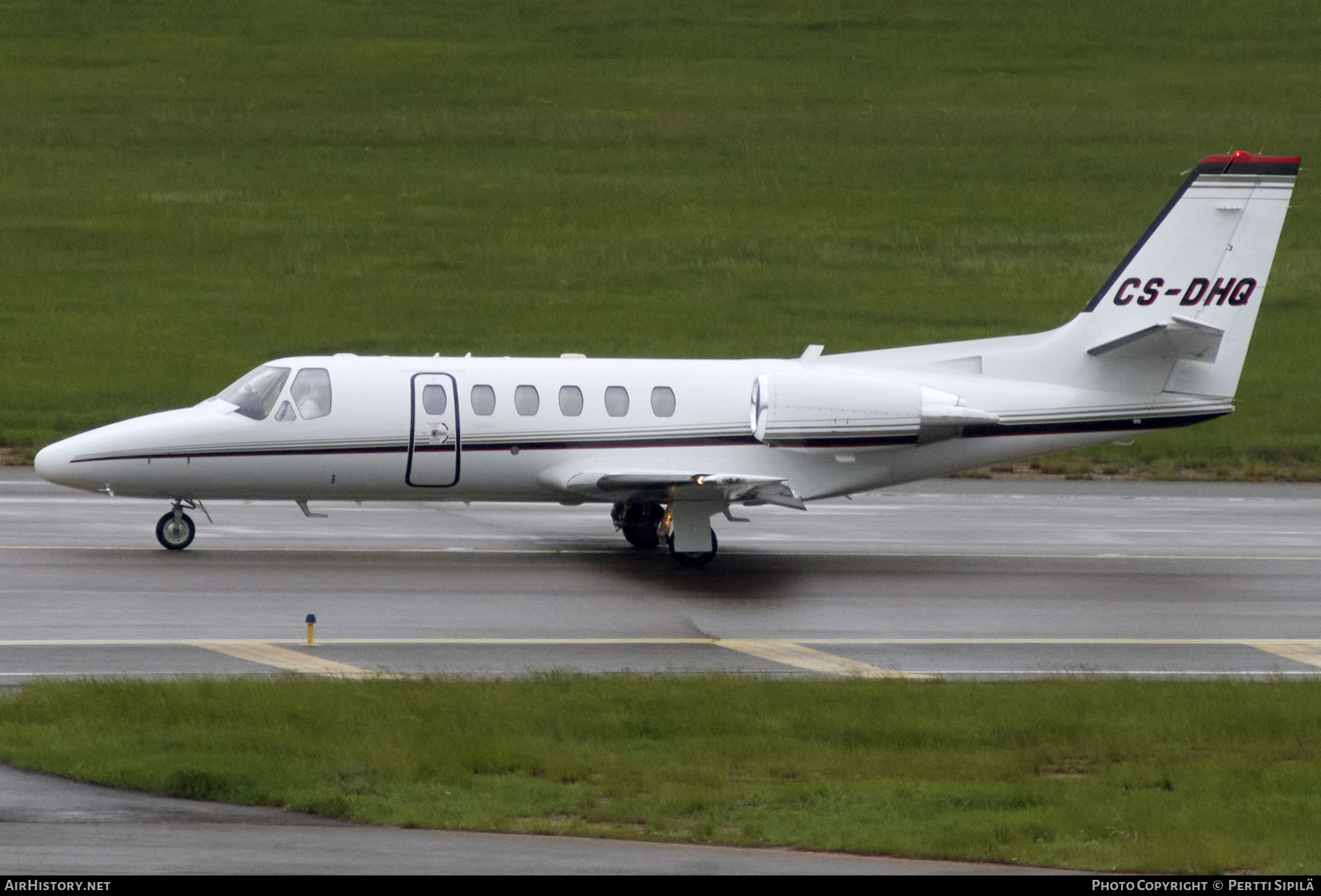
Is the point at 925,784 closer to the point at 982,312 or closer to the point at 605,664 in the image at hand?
the point at 605,664

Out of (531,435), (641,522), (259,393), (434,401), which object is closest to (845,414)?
(641,522)

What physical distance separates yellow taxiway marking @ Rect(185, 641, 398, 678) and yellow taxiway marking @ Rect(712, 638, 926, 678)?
4142mm

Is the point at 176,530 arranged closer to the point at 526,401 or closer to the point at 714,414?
the point at 526,401

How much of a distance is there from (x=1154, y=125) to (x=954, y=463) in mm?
46411

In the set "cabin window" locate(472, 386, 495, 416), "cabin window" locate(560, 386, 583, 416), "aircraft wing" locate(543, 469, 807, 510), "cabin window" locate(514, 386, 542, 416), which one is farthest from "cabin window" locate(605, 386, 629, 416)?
"cabin window" locate(472, 386, 495, 416)

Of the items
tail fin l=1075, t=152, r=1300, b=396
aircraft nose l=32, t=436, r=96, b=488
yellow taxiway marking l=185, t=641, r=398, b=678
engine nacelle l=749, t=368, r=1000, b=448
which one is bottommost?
yellow taxiway marking l=185, t=641, r=398, b=678

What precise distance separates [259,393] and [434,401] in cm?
235

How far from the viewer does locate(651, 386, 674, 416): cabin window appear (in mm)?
23281

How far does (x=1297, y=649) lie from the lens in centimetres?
1895

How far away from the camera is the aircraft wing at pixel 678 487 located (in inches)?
846

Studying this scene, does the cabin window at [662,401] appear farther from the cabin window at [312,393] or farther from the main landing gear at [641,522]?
the cabin window at [312,393]

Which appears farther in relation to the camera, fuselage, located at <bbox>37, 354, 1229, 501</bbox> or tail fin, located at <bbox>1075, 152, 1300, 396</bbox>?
tail fin, located at <bbox>1075, 152, 1300, 396</bbox>

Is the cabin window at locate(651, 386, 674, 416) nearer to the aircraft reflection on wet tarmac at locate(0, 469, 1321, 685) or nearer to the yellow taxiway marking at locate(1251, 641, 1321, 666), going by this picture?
the aircraft reflection on wet tarmac at locate(0, 469, 1321, 685)

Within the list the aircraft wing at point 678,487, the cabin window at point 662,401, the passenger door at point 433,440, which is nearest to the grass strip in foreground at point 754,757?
the aircraft wing at point 678,487
